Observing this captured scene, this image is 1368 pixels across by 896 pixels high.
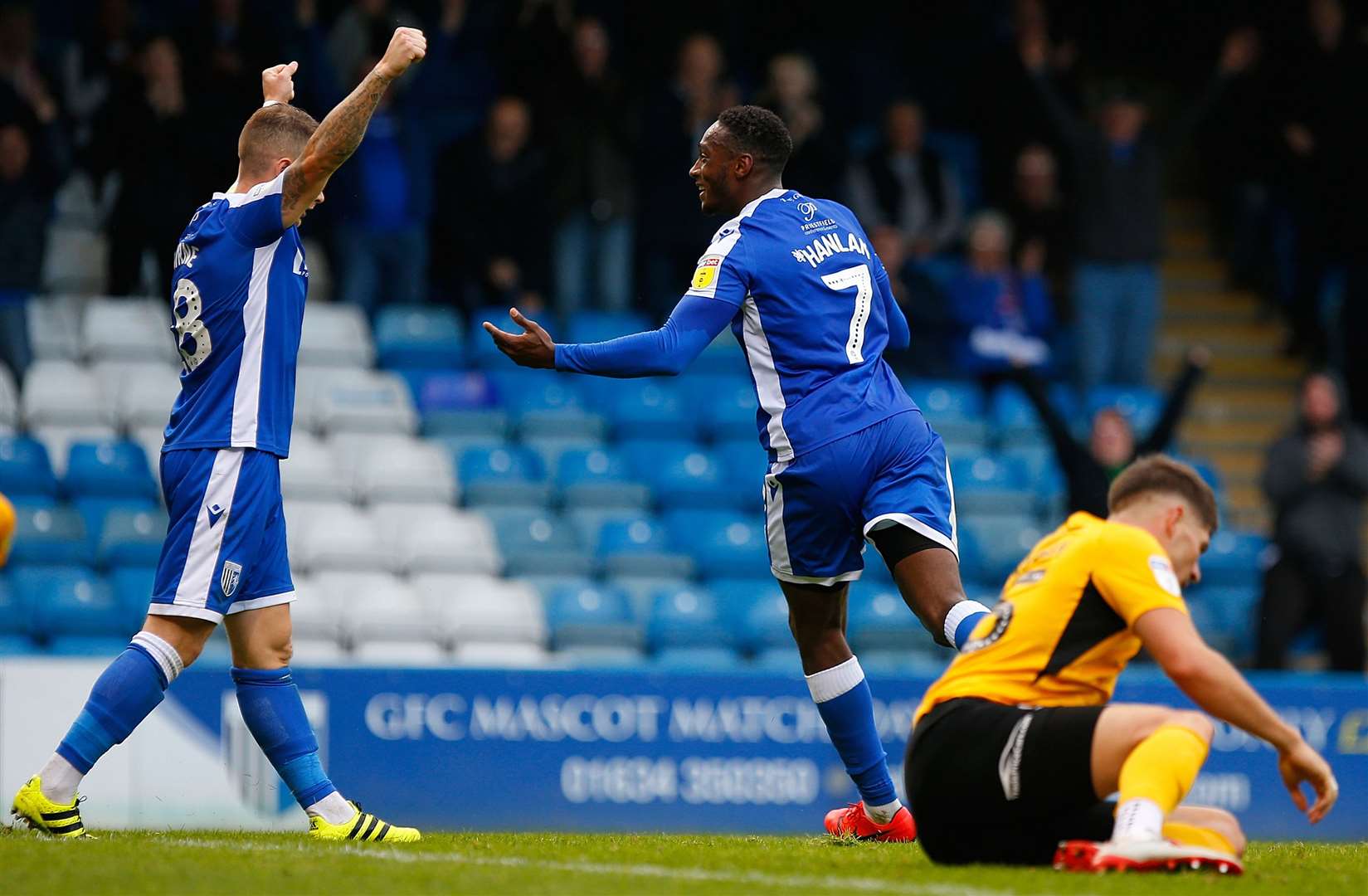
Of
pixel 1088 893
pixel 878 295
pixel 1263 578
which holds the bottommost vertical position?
pixel 1263 578

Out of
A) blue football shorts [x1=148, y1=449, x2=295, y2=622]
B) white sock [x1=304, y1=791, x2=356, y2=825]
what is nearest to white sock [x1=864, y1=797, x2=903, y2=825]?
white sock [x1=304, y1=791, x2=356, y2=825]

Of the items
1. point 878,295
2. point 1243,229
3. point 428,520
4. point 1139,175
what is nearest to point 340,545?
point 428,520

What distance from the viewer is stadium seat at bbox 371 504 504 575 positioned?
11.8 m

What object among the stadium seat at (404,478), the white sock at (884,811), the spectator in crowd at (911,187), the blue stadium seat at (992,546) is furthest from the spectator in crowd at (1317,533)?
the white sock at (884,811)

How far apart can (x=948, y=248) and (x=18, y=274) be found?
7.22 meters

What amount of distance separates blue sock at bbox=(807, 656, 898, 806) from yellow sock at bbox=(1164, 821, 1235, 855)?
158cm

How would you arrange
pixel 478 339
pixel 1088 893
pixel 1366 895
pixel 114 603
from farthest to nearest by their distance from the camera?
pixel 478 339
pixel 114 603
pixel 1366 895
pixel 1088 893

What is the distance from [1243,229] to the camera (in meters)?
16.9

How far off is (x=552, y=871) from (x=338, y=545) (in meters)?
6.43

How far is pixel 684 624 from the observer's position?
38.1ft

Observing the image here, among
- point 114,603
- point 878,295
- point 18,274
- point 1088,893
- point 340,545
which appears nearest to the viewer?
point 1088,893

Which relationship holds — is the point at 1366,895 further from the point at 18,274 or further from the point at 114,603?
the point at 18,274

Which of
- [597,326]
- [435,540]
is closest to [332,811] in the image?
[435,540]

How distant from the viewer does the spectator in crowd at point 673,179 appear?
13805 mm
